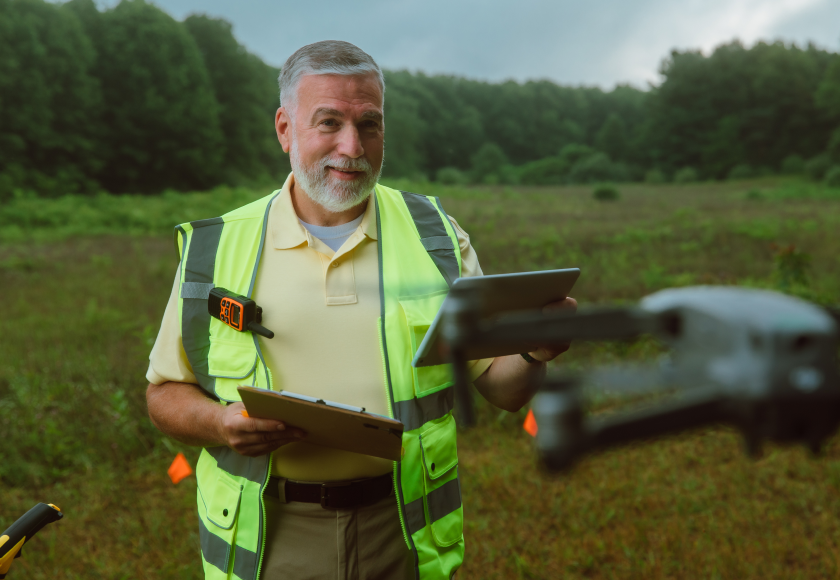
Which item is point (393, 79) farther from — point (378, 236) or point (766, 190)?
point (378, 236)

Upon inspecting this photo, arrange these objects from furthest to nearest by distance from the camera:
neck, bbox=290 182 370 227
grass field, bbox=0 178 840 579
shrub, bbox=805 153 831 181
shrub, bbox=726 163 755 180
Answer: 1. shrub, bbox=726 163 755 180
2. shrub, bbox=805 153 831 181
3. grass field, bbox=0 178 840 579
4. neck, bbox=290 182 370 227

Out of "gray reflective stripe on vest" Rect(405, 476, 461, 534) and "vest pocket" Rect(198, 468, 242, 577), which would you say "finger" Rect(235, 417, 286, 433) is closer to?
"vest pocket" Rect(198, 468, 242, 577)

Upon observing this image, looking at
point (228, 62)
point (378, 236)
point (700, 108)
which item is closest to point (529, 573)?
point (378, 236)

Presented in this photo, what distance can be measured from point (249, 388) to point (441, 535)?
3.38 ft

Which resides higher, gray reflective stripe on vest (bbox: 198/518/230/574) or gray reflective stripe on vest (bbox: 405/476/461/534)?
gray reflective stripe on vest (bbox: 405/476/461/534)

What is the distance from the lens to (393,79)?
108ft

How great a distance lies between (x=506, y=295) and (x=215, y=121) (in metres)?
36.5

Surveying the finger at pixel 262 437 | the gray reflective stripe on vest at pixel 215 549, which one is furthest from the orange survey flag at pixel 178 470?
the finger at pixel 262 437

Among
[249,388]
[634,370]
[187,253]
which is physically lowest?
[249,388]

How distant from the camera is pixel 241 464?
2275 millimetres

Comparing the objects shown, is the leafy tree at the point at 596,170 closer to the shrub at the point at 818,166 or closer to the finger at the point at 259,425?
the shrub at the point at 818,166

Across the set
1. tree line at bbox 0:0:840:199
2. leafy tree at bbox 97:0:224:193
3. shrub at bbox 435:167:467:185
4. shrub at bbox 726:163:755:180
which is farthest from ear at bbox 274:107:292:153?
shrub at bbox 435:167:467:185

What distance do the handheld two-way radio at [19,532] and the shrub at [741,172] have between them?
3360 cm

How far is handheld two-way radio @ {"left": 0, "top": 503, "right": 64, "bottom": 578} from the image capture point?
1.85 meters
